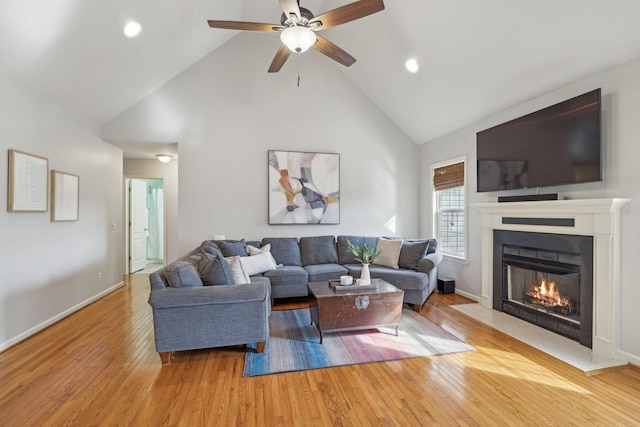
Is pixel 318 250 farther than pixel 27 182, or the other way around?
pixel 318 250

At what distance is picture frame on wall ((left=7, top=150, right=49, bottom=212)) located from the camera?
284 centimetres

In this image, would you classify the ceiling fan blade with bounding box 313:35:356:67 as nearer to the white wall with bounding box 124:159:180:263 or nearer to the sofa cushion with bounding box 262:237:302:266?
the sofa cushion with bounding box 262:237:302:266

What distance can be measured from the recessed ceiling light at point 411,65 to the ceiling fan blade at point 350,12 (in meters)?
1.86

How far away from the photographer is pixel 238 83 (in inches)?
194

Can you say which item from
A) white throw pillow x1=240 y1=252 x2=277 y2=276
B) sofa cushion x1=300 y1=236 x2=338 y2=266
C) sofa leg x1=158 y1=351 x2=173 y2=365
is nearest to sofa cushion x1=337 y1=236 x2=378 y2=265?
sofa cushion x1=300 y1=236 x2=338 y2=266

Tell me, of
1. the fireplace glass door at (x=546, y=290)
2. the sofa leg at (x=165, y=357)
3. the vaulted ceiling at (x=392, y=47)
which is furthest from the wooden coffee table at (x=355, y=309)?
Result: the vaulted ceiling at (x=392, y=47)

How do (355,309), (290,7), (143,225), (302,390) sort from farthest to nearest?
(143,225) < (355,309) < (290,7) < (302,390)

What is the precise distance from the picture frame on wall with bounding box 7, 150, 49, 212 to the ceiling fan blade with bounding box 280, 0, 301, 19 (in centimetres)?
288

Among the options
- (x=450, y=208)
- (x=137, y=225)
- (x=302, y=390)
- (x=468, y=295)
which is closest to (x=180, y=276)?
(x=302, y=390)

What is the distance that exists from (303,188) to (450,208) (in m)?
2.51

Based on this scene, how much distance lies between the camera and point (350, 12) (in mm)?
2410

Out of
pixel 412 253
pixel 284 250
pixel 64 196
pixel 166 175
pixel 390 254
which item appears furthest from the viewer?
pixel 166 175

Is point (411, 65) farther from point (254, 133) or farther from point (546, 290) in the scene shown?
point (546, 290)

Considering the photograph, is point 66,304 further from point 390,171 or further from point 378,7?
point 390,171
